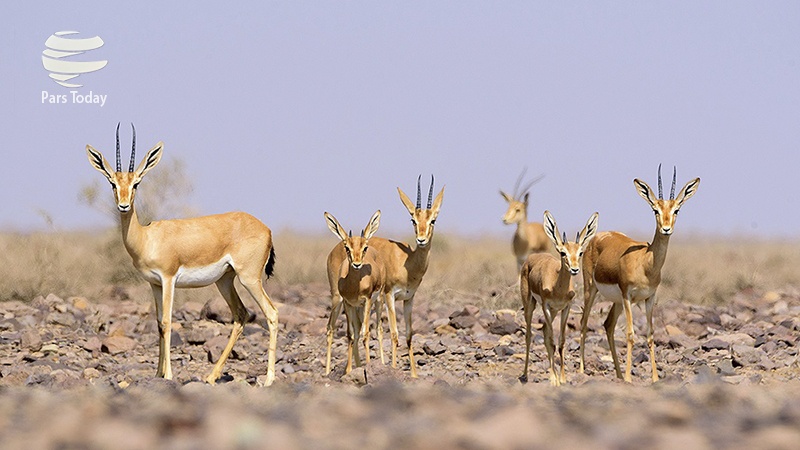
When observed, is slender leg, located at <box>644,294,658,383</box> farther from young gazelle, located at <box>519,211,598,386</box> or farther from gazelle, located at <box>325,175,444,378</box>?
gazelle, located at <box>325,175,444,378</box>

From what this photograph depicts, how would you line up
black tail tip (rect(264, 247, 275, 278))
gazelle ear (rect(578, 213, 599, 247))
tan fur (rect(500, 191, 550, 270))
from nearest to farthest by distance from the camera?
gazelle ear (rect(578, 213, 599, 247))
black tail tip (rect(264, 247, 275, 278))
tan fur (rect(500, 191, 550, 270))

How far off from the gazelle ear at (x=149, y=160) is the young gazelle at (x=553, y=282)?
470 centimetres

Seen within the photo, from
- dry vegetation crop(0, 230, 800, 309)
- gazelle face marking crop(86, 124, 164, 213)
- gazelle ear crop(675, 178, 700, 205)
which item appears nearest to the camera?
gazelle face marking crop(86, 124, 164, 213)

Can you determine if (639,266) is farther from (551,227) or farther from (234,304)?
(234,304)

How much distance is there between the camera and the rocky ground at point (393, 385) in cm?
494

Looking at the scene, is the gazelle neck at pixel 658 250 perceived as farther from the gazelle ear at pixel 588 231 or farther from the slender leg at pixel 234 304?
the slender leg at pixel 234 304

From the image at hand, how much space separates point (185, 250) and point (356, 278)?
6.92 feet

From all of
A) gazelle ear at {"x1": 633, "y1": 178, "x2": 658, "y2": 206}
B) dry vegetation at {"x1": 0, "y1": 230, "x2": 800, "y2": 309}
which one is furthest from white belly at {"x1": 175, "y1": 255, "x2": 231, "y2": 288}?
dry vegetation at {"x1": 0, "y1": 230, "x2": 800, "y2": 309}

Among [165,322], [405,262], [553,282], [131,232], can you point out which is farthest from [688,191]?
[131,232]

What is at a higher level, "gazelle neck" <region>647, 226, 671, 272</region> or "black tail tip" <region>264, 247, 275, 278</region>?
"gazelle neck" <region>647, 226, 671, 272</region>

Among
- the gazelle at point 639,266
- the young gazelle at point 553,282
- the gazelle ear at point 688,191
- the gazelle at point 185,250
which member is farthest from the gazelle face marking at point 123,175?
the gazelle ear at point 688,191

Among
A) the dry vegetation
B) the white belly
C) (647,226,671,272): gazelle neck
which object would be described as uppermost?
(647,226,671,272): gazelle neck

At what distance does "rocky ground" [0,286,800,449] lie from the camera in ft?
16.2

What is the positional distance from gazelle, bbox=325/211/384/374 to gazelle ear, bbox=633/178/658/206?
3.35 meters
